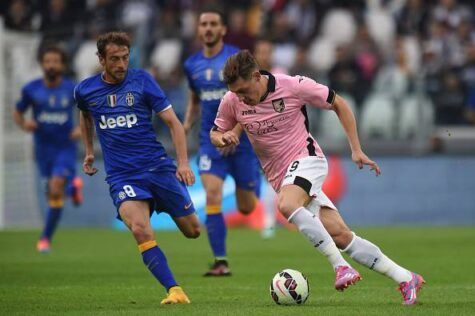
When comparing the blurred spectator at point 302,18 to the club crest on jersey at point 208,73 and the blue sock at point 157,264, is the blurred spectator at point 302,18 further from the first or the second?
the blue sock at point 157,264

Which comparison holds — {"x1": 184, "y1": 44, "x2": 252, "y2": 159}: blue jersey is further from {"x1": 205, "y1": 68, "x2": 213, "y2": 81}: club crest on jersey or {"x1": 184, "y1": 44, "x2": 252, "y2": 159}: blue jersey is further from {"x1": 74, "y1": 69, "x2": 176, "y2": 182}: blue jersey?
{"x1": 74, "y1": 69, "x2": 176, "y2": 182}: blue jersey

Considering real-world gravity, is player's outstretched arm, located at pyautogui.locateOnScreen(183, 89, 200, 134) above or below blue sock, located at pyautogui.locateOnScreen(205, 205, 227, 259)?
above

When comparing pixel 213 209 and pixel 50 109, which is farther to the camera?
pixel 50 109

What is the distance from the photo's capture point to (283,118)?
30.4 feet

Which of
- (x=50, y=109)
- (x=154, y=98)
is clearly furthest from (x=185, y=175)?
(x=50, y=109)

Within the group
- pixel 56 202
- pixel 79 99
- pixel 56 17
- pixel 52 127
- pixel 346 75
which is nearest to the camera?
pixel 79 99

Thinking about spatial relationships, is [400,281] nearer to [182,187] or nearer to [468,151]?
[182,187]

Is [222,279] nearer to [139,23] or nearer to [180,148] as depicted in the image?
[180,148]

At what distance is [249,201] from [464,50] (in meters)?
10.4

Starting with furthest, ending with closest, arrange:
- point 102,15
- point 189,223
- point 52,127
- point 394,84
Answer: point 102,15
point 394,84
point 52,127
point 189,223

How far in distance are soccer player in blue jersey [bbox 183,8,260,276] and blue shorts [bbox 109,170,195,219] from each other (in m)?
2.39

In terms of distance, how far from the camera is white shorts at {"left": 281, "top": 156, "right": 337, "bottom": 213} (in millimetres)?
9008

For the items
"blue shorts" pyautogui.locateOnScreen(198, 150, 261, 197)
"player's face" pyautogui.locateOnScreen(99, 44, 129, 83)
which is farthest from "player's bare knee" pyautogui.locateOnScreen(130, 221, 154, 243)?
"blue shorts" pyautogui.locateOnScreen(198, 150, 261, 197)

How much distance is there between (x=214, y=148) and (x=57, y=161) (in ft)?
14.8
